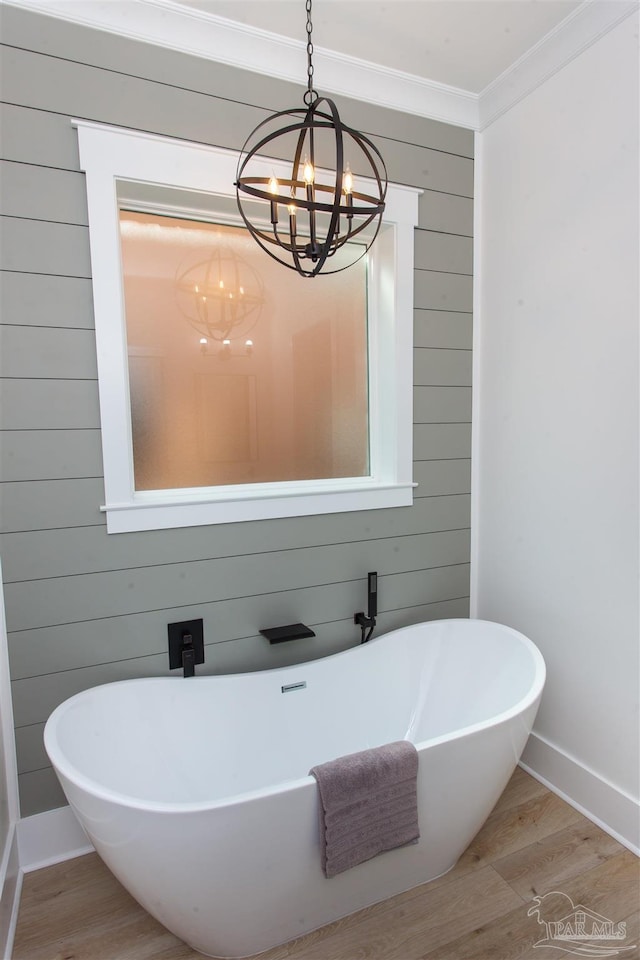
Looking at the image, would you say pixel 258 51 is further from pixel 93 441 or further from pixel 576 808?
pixel 576 808

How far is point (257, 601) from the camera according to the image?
2086 mm

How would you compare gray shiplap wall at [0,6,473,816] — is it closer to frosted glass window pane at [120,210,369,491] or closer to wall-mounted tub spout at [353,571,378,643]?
wall-mounted tub spout at [353,571,378,643]

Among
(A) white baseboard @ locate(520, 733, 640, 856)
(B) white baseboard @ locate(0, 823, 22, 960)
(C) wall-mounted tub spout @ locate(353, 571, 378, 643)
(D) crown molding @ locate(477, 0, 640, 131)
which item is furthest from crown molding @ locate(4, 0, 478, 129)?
(A) white baseboard @ locate(520, 733, 640, 856)

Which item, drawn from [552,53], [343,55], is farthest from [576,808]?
[343,55]

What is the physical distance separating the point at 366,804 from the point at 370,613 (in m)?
0.92

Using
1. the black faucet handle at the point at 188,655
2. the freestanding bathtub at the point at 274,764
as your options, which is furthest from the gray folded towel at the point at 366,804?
the black faucet handle at the point at 188,655

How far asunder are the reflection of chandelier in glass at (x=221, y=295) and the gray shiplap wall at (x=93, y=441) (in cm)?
39

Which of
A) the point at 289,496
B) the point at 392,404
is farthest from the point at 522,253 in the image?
the point at 289,496

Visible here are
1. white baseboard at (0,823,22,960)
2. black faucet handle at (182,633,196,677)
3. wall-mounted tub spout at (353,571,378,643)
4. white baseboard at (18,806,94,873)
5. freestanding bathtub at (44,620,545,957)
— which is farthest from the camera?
wall-mounted tub spout at (353,571,378,643)

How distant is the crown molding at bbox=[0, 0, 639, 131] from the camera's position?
1.70 m

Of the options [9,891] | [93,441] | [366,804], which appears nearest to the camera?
[366,804]

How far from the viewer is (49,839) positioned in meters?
1.81

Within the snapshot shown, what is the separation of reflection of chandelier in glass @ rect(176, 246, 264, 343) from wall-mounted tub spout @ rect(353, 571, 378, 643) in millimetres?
1164

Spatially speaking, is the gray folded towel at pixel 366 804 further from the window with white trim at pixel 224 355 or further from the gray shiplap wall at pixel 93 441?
the window with white trim at pixel 224 355
